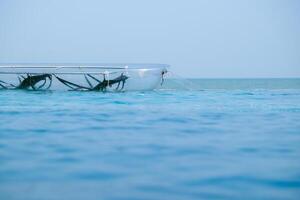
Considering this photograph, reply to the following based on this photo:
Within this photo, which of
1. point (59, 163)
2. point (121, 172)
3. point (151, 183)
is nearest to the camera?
point (151, 183)

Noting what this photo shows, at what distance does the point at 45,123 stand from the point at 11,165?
3716mm

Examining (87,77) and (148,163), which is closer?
(148,163)

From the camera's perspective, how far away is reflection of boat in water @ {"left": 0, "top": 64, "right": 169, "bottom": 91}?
22141 mm

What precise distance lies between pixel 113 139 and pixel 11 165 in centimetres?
191

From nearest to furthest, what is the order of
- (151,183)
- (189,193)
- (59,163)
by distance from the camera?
(189,193), (151,183), (59,163)

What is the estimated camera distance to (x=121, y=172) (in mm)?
3549

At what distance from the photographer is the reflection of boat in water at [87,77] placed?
2214 cm

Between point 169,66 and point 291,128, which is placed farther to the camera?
point 169,66

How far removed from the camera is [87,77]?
22.4 meters

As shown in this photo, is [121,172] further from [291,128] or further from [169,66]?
[169,66]

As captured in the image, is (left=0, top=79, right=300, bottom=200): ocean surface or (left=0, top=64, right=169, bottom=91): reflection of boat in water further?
(left=0, top=64, right=169, bottom=91): reflection of boat in water

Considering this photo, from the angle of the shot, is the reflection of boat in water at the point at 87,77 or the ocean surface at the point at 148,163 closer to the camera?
the ocean surface at the point at 148,163

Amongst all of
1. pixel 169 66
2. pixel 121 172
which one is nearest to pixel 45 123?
pixel 121 172

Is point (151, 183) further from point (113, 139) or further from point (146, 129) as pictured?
point (146, 129)
